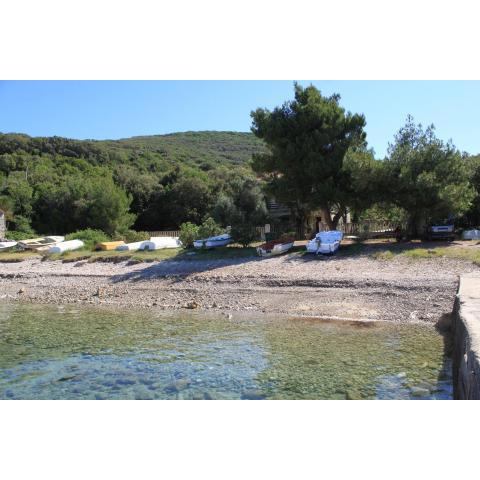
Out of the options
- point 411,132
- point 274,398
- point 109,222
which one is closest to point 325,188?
point 411,132

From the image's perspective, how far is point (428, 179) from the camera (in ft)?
72.0

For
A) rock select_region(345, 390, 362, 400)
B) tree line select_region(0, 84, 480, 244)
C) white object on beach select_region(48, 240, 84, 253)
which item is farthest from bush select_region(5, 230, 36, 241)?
rock select_region(345, 390, 362, 400)

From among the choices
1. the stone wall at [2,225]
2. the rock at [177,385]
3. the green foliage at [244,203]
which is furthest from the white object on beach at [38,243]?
the rock at [177,385]

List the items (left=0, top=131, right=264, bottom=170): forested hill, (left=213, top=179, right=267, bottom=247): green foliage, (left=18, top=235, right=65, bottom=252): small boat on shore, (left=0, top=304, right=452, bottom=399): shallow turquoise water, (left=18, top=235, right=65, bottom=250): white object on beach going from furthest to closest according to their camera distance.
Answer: (left=0, top=131, right=264, bottom=170): forested hill, (left=18, top=235, right=65, bottom=250): white object on beach, (left=18, top=235, right=65, bottom=252): small boat on shore, (left=213, top=179, right=267, bottom=247): green foliage, (left=0, top=304, right=452, bottom=399): shallow turquoise water

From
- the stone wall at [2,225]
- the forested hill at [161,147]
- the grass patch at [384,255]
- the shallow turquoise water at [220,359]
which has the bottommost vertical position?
the shallow turquoise water at [220,359]

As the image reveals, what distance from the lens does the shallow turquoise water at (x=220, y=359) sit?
7.88m

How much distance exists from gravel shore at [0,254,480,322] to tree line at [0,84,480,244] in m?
4.88

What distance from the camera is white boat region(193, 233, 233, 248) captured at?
25625 mm

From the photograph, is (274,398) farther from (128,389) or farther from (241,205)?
(241,205)

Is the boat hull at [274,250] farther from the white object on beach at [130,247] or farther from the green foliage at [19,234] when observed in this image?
the green foliage at [19,234]

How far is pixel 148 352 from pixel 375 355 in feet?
16.5

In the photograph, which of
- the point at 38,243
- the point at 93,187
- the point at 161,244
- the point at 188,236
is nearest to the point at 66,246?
the point at 38,243

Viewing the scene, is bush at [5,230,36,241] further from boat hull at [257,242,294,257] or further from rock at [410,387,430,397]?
rock at [410,387,430,397]

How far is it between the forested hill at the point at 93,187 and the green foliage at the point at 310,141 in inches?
860
